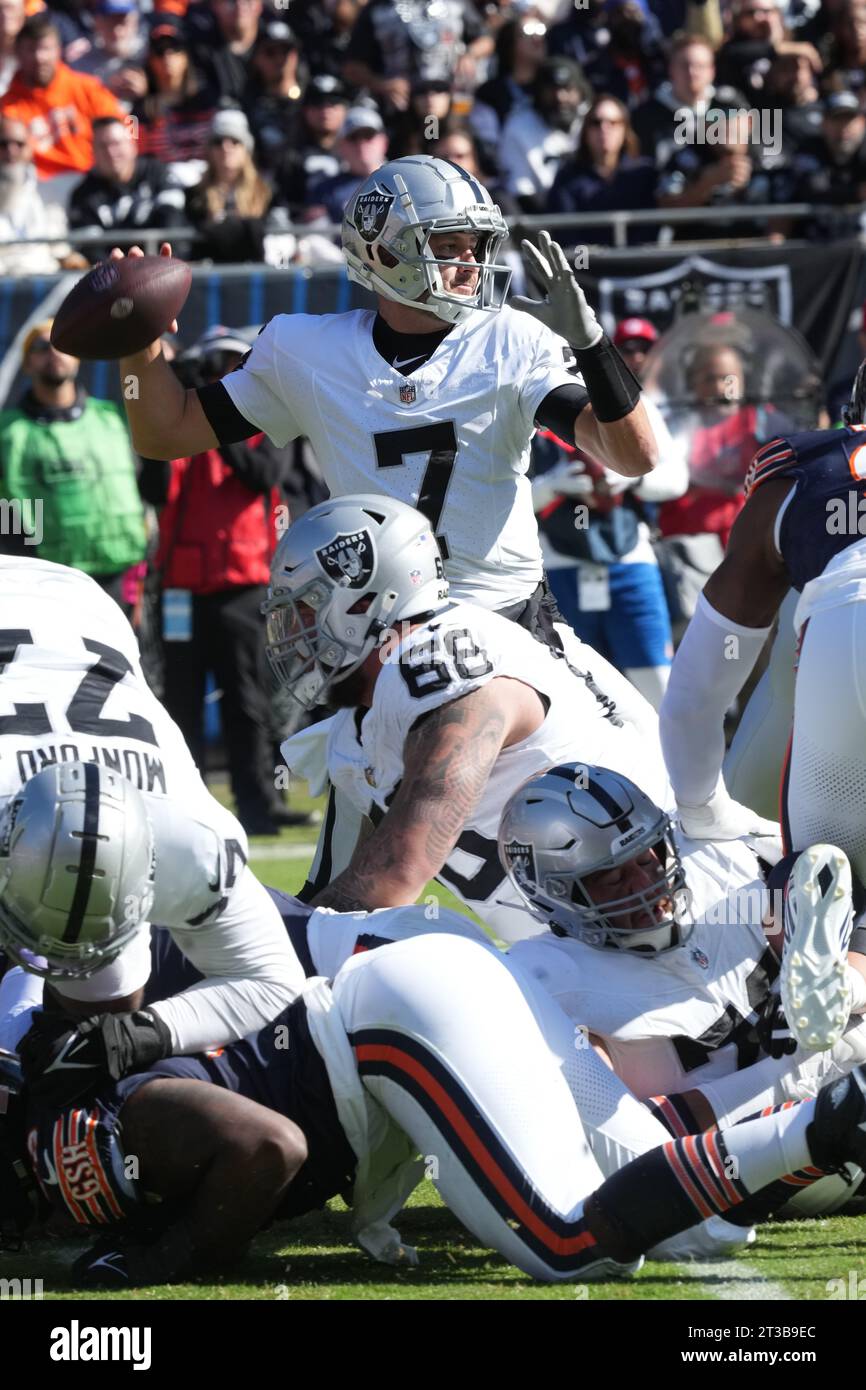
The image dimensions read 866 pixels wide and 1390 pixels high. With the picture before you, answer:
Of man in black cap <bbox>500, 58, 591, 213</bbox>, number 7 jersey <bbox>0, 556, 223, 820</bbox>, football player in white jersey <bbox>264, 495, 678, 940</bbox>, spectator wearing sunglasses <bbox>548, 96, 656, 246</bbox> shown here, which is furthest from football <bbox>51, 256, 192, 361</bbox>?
man in black cap <bbox>500, 58, 591, 213</bbox>

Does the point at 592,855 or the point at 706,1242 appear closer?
the point at 706,1242

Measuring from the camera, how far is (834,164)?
10234 millimetres

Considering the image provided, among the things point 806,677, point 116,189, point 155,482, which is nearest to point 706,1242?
point 806,677

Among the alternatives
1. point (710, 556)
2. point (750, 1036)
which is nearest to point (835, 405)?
point (710, 556)

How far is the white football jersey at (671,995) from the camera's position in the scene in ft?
12.4

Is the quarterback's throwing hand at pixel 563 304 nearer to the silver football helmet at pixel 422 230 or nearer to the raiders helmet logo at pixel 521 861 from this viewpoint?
the silver football helmet at pixel 422 230

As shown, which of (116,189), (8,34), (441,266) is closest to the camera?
(441,266)

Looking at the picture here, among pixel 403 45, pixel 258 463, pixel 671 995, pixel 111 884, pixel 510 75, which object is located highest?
pixel 403 45

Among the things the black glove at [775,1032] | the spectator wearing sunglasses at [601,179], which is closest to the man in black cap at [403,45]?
the spectator wearing sunglasses at [601,179]

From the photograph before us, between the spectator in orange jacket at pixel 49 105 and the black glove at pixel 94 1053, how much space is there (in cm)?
882

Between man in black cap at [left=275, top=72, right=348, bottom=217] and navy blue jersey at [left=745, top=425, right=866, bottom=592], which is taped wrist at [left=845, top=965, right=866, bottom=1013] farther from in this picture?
man in black cap at [left=275, top=72, right=348, bottom=217]

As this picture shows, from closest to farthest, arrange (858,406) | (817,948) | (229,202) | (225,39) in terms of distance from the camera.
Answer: (817,948) → (858,406) → (229,202) → (225,39)

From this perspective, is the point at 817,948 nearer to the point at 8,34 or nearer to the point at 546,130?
the point at 546,130

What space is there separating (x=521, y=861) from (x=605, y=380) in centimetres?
115
